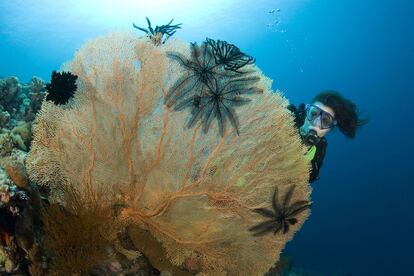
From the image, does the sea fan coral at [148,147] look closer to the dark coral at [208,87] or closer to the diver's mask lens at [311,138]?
the dark coral at [208,87]

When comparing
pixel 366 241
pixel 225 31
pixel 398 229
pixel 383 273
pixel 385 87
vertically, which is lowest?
pixel 383 273

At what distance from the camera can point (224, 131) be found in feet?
13.5

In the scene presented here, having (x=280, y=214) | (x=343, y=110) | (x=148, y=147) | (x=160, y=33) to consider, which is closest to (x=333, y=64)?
(x=343, y=110)

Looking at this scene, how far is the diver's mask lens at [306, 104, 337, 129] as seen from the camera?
5707mm

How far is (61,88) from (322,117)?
13.6 feet

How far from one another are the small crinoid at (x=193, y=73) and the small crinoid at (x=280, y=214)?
177 centimetres

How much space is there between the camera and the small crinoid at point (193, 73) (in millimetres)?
3898

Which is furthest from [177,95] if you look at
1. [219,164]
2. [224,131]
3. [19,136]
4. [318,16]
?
[318,16]

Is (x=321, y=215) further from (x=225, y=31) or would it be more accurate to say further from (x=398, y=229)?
(x=225, y=31)

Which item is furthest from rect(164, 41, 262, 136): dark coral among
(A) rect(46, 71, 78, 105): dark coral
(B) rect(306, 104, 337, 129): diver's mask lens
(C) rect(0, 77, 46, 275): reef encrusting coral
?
(B) rect(306, 104, 337, 129): diver's mask lens

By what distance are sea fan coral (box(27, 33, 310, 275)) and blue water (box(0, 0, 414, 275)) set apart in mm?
39408

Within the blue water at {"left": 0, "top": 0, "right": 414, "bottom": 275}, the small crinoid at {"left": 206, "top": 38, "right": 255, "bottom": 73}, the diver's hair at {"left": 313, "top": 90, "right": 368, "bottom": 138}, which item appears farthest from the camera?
the blue water at {"left": 0, "top": 0, "right": 414, "bottom": 275}

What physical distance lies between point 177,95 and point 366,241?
10478 centimetres

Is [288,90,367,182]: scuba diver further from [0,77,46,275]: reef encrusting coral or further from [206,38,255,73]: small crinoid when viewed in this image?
[0,77,46,275]: reef encrusting coral
